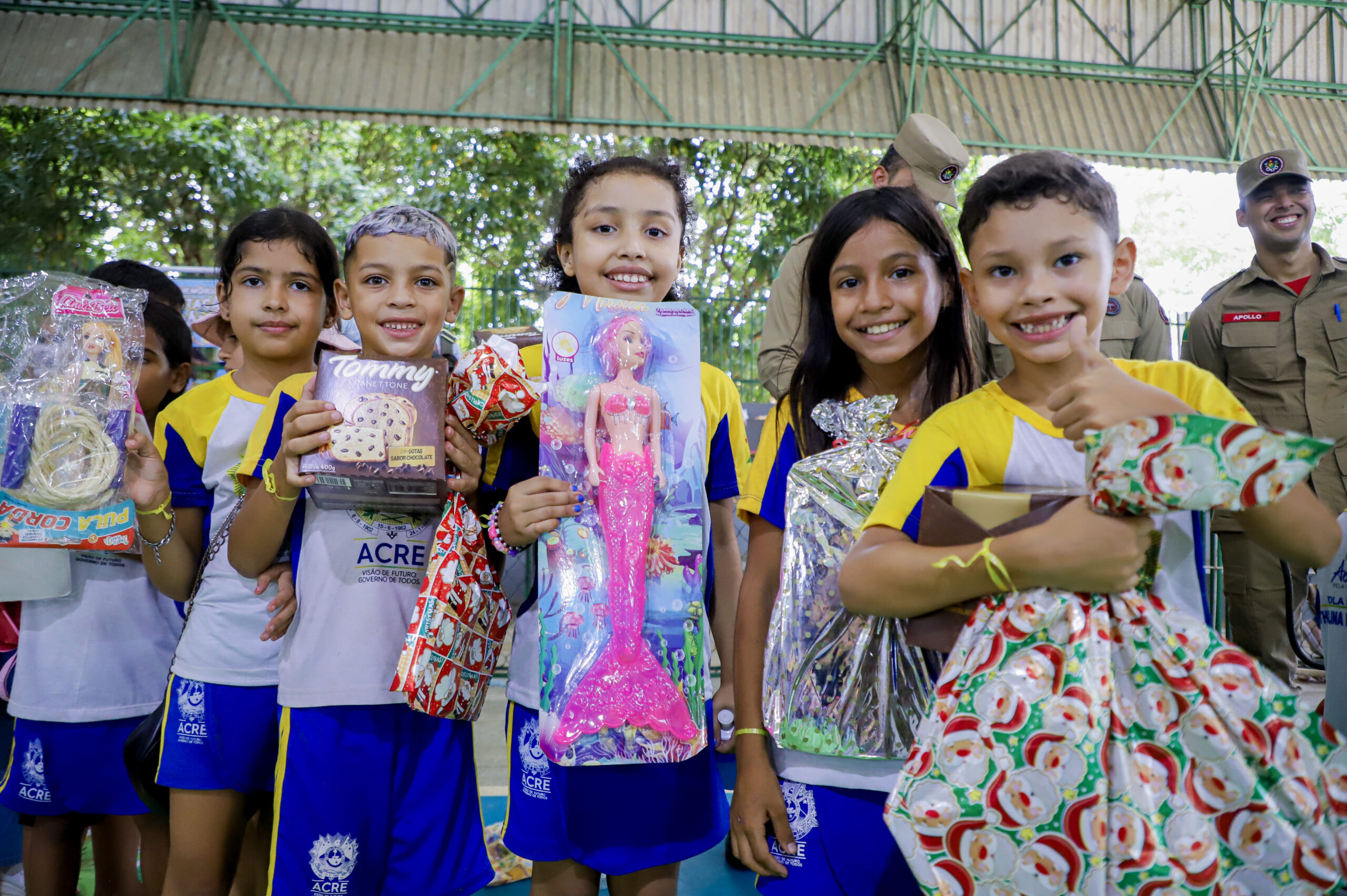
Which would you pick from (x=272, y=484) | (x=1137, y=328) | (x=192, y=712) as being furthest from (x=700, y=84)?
(x=192, y=712)

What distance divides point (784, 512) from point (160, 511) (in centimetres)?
128

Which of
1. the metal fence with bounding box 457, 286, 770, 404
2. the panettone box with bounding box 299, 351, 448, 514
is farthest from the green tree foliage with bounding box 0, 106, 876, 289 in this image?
the panettone box with bounding box 299, 351, 448, 514

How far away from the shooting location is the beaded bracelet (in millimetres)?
1581

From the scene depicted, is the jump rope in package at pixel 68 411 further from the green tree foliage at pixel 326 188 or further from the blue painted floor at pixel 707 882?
the green tree foliage at pixel 326 188

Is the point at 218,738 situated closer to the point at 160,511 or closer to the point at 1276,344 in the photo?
the point at 160,511

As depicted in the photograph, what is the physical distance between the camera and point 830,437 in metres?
1.45

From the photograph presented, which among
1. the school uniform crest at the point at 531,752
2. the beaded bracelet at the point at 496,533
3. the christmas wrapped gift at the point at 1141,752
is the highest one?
the beaded bracelet at the point at 496,533

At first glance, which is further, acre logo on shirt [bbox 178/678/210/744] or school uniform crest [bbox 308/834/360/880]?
acre logo on shirt [bbox 178/678/210/744]

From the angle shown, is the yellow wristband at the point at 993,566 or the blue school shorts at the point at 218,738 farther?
the blue school shorts at the point at 218,738

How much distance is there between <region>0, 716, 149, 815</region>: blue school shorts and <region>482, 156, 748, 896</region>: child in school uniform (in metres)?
1.20

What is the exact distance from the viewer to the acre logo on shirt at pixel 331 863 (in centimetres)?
162

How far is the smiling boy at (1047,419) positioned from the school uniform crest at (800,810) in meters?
0.37

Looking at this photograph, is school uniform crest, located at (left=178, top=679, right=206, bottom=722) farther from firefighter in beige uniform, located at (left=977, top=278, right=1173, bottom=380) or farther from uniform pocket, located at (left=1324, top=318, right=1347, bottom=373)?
uniform pocket, located at (left=1324, top=318, right=1347, bottom=373)

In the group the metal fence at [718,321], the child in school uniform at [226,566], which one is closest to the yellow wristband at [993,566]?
the child in school uniform at [226,566]
